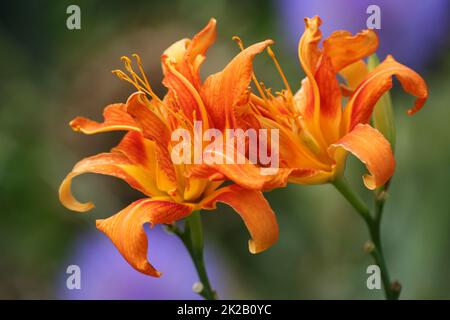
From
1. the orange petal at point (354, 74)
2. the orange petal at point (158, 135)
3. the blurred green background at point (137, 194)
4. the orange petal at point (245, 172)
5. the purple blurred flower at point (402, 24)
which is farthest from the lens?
the purple blurred flower at point (402, 24)

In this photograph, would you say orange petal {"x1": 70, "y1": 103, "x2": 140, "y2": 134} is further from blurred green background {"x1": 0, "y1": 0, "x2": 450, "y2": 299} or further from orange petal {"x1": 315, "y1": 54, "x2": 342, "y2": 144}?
blurred green background {"x1": 0, "y1": 0, "x2": 450, "y2": 299}

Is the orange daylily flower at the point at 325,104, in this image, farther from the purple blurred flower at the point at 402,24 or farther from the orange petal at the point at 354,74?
the purple blurred flower at the point at 402,24

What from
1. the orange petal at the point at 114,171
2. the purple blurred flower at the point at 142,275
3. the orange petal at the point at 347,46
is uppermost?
the orange petal at the point at 347,46

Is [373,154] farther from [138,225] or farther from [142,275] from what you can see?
[142,275]

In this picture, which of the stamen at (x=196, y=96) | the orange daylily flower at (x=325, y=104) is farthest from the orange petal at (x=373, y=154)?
the stamen at (x=196, y=96)

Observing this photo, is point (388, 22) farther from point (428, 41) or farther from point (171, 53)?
point (171, 53)

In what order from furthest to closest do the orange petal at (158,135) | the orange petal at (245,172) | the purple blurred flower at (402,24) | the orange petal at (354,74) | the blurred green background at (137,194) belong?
the purple blurred flower at (402,24)
the blurred green background at (137,194)
the orange petal at (354,74)
the orange petal at (158,135)
the orange petal at (245,172)
